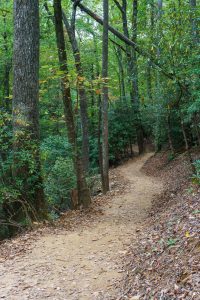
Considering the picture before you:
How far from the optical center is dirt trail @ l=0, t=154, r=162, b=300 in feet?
14.8

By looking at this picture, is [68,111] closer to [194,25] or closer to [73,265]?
[194,25]

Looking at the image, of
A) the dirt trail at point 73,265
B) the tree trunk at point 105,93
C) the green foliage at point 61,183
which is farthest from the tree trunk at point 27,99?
the tree trunk at point 105,93

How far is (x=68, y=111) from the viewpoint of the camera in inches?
356

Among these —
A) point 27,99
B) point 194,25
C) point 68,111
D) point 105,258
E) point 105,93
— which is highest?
point 194,25

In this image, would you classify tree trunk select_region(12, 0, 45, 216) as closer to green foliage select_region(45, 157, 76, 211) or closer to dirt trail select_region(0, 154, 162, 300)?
dirt trail select_region(0, 154, 162, 300)

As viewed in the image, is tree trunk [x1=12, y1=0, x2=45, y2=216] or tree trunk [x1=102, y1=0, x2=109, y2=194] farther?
tree trunk [x1=102, y1=0, x2=109, y2=194]

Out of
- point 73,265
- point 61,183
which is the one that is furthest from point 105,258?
point 61,183

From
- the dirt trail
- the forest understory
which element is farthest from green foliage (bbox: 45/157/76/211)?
the dirt trail

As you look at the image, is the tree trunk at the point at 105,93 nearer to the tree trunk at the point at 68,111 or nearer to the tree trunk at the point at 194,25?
the tree trunk at the point at 68,111

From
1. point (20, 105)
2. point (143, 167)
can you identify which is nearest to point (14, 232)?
point (20, 105)

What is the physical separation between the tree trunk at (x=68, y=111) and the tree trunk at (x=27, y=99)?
926 millimetres

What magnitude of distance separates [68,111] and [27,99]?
1.61m

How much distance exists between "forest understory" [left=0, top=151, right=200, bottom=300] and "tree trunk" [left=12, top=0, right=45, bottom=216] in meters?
1.04

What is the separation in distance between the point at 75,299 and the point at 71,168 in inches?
301
